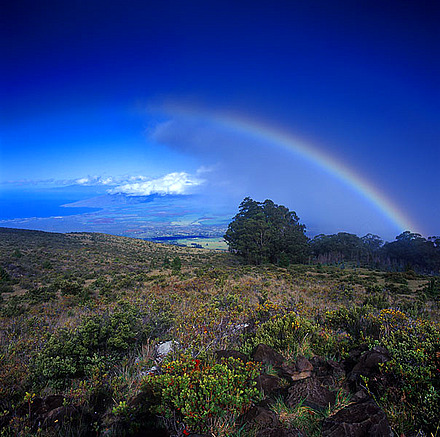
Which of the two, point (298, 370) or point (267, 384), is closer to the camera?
point (267, 384)

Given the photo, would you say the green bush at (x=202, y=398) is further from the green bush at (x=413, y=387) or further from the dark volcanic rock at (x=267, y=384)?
the green bush at (x=413, y=387)

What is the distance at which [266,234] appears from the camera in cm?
3325

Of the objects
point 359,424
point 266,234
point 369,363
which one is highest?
point 266,234

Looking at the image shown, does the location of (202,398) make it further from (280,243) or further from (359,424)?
(280,243)

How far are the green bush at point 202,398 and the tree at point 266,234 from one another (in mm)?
28916

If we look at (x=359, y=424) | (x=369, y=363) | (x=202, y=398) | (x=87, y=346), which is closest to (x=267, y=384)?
(x=202, y=398)

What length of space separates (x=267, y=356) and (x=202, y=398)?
2092mm

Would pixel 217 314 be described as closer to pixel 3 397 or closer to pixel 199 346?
pixel 199 346

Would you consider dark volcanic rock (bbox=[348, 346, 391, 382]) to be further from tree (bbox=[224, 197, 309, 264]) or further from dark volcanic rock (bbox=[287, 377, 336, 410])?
tree (bbox=[224, 197, 309, 264])

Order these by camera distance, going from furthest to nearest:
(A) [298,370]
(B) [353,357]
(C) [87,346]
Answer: (C) [87,346] → (B) [353,357] → (A) [298,370]

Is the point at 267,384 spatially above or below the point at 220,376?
below

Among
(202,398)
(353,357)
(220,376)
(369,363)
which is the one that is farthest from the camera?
(353,357)

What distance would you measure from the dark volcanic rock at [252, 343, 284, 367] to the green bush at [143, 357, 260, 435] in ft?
3.89

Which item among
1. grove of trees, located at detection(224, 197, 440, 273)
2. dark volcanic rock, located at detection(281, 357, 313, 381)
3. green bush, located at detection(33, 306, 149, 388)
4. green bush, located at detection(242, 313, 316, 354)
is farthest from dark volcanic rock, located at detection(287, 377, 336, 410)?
grove of trees, located at detection(224, 197, 440, 273)
